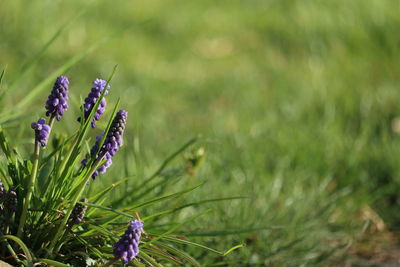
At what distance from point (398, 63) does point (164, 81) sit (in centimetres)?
189

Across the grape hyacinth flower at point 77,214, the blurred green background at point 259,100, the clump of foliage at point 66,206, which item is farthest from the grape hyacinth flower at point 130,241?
the blurred green background at point 259,100

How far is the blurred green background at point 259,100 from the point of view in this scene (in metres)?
2.75

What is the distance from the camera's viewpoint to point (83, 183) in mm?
1700

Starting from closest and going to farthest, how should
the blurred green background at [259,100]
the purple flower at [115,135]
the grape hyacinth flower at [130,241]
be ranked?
the grape hyacinth flower at [130,241] < the purple flower at [115,135] < the blurred green background at [259,100]

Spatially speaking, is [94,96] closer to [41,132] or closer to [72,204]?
[41,132]

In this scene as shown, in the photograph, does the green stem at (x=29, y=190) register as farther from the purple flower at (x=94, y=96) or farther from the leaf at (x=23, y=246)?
the purple flower at (x=94, y=96)

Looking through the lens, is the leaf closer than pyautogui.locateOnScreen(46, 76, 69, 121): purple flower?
Yes

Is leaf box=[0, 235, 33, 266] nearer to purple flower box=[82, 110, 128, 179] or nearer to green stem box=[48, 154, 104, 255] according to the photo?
green stem box=[48, 154, 104, 255]

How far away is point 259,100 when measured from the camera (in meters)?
4.43

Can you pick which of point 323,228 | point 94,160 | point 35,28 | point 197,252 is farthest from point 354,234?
point 35,28

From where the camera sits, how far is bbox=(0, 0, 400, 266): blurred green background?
9.02 feet

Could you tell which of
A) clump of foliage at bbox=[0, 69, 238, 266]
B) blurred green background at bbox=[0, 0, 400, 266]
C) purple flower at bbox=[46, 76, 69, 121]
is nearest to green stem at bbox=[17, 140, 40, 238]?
clump of foliage at bbox=[0, 69, 238, 266]

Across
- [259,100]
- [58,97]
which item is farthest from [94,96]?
[259,100]

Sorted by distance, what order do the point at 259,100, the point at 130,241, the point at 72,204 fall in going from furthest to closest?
the point at 259,100
the point at 72,204
the point at 130,241
